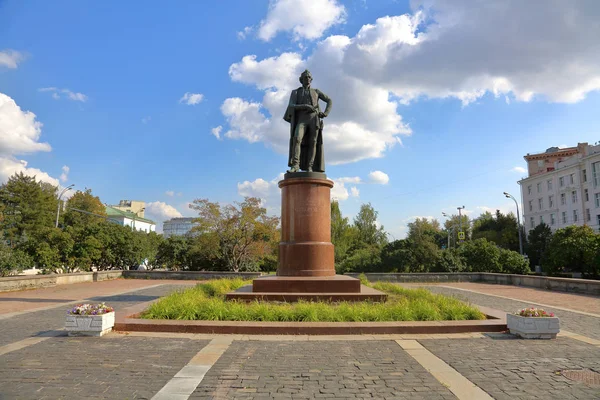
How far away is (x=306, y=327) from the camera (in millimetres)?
7309

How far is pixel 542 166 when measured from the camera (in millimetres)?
67000

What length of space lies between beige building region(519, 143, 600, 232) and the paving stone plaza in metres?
51.9

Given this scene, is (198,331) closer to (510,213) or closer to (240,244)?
(240,244)

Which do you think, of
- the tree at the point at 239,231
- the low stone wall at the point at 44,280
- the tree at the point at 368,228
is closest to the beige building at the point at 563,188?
the tree at the point at 368,228

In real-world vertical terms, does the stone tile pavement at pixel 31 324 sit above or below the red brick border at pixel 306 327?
below

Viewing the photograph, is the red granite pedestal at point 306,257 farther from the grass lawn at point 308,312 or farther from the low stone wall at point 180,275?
the low stone wall at point 180,275

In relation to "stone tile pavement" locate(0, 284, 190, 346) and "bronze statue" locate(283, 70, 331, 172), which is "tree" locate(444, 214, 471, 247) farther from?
"stone tile pavement" locate(0, 284, 190, 346)

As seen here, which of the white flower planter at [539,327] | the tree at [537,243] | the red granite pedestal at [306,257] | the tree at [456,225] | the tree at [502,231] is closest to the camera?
the white flower planter at [539,327]

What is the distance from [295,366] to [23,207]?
50.3m

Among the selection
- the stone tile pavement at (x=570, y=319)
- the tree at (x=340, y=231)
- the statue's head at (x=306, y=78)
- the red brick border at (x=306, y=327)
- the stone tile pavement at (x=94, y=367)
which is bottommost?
the stone tile pavement at (x=570, y=319)

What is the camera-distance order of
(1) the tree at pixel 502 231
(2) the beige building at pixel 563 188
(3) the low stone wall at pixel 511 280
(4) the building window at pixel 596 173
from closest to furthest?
1. (3) the low stone wall at pixel 511 280
2. (4) the building window at pixel 596 173
3. (2) the beige building at pixel 563 188
4. (1) the tree at pixel 502 231

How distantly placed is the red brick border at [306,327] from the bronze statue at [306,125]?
584 cm

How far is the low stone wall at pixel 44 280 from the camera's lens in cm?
1639

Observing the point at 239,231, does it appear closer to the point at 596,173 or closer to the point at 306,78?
the point at 306,78
